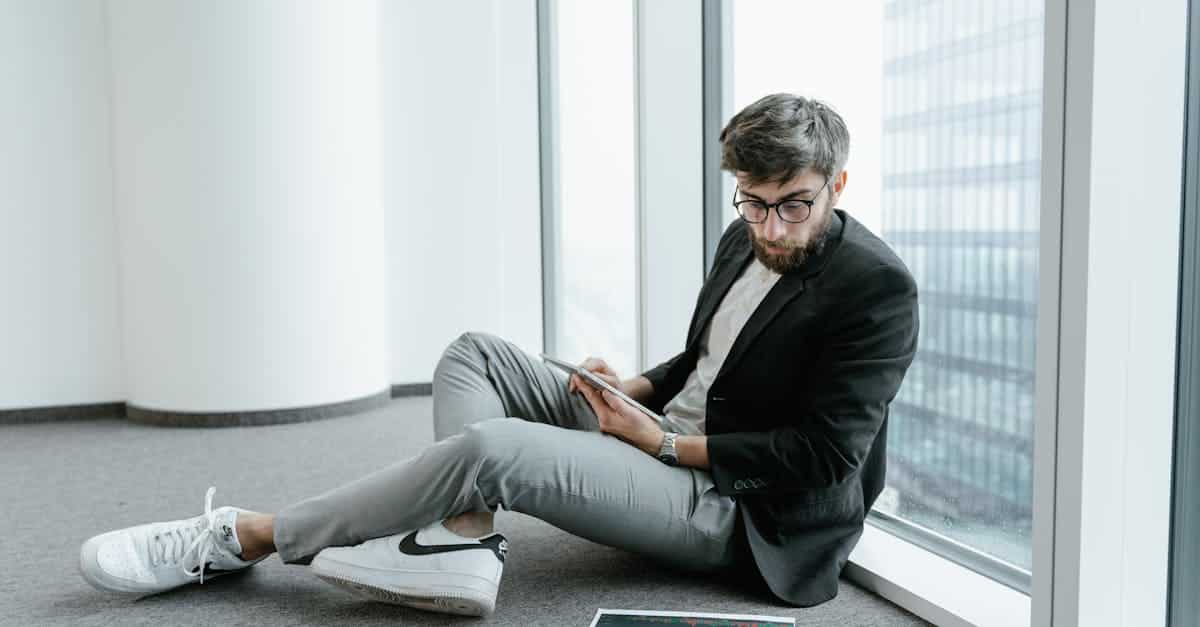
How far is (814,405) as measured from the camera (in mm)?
1617

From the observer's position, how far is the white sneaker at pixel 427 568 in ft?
5.33

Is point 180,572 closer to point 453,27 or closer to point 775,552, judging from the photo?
point 775,552

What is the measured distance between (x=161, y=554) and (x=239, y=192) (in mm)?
2001

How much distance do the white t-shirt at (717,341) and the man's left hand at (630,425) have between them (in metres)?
0.12

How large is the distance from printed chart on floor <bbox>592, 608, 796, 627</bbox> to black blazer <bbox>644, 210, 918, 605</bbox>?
0.12 m

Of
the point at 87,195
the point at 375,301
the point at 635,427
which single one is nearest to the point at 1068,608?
the point at 635,427

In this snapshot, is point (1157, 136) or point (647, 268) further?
point (647, 268)

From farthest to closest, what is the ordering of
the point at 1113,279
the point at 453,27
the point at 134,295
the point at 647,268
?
the point at 453,27 → the point at 134,295 → the point at 647,268 → the point at 1113,279

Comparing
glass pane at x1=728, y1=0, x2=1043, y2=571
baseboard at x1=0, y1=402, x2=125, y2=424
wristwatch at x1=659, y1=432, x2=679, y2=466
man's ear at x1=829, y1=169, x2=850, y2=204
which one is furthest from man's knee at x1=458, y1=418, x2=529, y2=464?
baseboard at x1=0, y1=402, x2=125, y2=424

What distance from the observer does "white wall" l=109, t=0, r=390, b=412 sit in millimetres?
3521

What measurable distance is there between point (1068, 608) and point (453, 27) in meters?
3.39

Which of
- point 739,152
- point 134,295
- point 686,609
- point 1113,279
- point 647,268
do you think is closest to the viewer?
point 1113,279

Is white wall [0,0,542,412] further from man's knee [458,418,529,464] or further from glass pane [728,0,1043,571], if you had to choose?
man's knee [458,418,529,464]

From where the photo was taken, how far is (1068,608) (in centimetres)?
132
